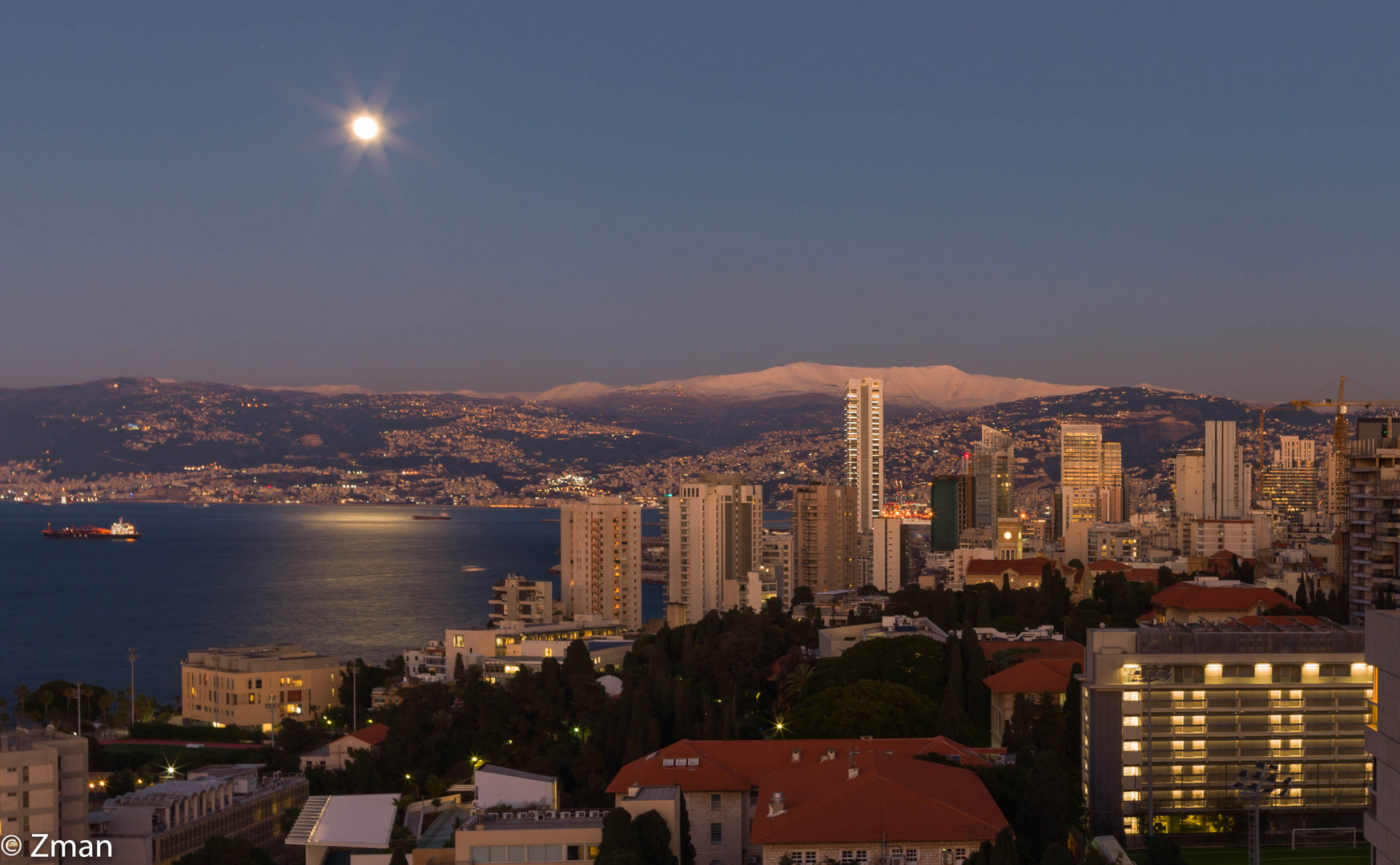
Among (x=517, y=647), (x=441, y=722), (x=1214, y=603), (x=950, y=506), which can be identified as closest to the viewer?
(x=441, y=722)

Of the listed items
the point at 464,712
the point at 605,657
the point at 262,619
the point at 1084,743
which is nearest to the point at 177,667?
the point at 262,619

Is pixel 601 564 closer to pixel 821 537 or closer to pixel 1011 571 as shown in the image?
pixel 821 537

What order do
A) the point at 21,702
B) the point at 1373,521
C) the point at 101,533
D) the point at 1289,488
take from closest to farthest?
1. the point at 1373,521
2. the point at 21,702
3. the point at 1289,488
4. the point at 101,533

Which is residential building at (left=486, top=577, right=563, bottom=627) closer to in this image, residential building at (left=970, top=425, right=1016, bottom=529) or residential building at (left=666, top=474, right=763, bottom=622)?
residential building at (left=666, top=474, right=763, bottom=622)

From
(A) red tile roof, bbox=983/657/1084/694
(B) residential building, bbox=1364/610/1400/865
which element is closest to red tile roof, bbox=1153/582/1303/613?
→ (A) red tile roof, bbox=983/657/1084/694

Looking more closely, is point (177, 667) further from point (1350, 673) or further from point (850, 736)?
point (1350, 673)

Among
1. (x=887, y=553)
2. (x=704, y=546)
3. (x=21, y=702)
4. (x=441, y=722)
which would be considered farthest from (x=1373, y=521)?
(x=887, y=553)
